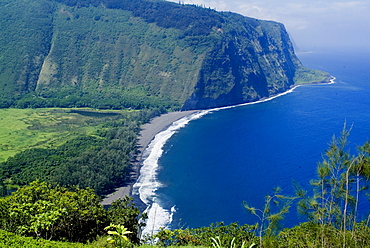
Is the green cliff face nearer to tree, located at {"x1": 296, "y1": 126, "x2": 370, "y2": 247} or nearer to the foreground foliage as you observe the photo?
the foreground foliage

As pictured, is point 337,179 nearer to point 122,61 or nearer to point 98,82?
point 98,82

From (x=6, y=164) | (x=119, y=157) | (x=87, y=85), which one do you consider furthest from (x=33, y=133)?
(x=87, y=85)

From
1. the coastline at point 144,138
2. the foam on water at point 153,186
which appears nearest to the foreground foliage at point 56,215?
the foam on water at point 153,186

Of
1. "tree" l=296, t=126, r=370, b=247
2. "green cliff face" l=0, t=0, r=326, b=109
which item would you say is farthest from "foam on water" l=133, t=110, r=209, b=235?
"green cliff face" l=0, t=0, r=326, b=109

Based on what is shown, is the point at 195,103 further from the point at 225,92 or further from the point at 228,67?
the point at 228,67

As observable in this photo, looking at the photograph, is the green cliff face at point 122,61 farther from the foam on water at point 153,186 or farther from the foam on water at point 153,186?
the foam on water at point 153,186

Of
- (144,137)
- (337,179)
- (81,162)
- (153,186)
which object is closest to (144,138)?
(144,137)

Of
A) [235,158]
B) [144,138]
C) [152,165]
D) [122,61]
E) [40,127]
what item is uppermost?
[122,61]
